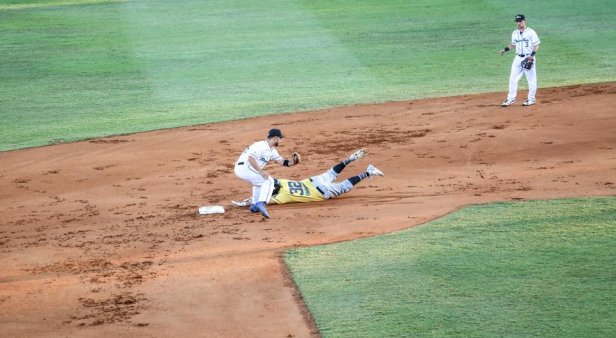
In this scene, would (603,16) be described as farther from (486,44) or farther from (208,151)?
(208,151)

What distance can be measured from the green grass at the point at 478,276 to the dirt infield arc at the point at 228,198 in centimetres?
46

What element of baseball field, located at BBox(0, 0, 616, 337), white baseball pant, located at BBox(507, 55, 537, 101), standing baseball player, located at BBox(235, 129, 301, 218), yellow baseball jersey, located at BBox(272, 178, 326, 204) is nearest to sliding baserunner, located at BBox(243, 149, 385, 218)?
yellow baseball jersey, located at BBox(272, 178, 326, 204)

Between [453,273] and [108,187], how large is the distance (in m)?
7.36

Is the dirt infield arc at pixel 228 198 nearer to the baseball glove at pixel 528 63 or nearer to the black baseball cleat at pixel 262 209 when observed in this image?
the black baseball cleat at pixel 262 209

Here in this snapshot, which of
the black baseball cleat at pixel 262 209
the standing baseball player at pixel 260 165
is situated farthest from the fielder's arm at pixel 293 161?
the black baseball cleat at pixel 262 209

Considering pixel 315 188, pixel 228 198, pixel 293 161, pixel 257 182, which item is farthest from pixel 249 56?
pixel 293 161

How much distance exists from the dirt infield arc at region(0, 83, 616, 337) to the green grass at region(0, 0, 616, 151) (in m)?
1.84

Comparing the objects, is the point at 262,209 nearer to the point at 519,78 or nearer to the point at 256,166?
the point at 256,166

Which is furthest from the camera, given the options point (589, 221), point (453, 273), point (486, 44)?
point (486, 44)

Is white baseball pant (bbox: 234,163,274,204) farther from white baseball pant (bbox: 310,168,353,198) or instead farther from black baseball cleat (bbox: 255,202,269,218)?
white baseball pant (bbox: 310,168,353,198)

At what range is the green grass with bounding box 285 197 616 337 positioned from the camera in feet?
32.5

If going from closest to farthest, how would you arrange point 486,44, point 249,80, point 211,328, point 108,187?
1. point 211,328
2. point 108,187
3. point 249,80
4. point 486,44

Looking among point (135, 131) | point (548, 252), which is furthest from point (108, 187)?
point (548, 252)

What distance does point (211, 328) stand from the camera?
10.3 meters
